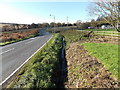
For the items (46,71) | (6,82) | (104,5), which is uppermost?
(104,5)

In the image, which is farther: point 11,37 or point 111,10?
point 11,37

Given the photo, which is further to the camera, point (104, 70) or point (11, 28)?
point (11, 28)

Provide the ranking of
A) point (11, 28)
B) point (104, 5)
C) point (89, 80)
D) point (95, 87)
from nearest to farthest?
1. point (95, 87)
2. point (89, 80)
3. point (104, 5)
4. point (11, 28)

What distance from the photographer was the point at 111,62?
26.4 ft

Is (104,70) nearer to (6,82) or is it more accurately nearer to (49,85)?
(49,85)

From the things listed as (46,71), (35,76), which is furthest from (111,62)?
(35,76)

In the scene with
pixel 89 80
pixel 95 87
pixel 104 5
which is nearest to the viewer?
pixel 95 87

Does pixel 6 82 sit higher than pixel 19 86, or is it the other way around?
pixel 19 86

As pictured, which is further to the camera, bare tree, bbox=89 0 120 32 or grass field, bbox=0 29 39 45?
grass field, bbox=0 29 39 45

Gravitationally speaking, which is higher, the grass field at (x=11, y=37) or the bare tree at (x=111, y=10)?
the bare tree at (x=111, y=10)

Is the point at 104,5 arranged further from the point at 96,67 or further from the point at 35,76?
the point at 35,76

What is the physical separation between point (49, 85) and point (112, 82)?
259 centimetres

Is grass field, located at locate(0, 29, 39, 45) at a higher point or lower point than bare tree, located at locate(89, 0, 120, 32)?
lower

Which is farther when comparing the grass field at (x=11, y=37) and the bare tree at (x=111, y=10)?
the grass field at (x=11, y=37)
